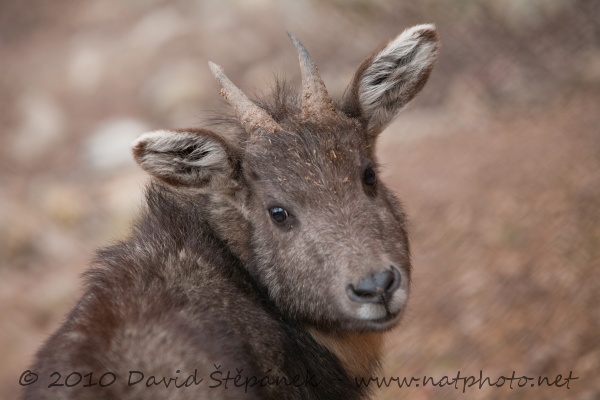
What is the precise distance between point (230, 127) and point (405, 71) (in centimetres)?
173

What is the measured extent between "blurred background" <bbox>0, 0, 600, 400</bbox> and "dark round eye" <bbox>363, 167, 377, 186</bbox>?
6.69 ft

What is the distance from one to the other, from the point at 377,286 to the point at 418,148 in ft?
27.9

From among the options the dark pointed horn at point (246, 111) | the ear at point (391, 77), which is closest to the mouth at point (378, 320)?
the dark pointed horn at point (246, 111)

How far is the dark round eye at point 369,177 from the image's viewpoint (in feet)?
24.1

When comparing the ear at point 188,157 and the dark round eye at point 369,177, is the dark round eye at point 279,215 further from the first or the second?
the dark round eye at point 369,177

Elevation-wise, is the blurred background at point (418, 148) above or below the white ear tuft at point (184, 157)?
above

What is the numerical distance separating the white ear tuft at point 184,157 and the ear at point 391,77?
131 cm

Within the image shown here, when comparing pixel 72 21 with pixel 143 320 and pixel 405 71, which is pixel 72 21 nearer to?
pixel 405 71

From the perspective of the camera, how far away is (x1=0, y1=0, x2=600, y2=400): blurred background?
33.9 ft

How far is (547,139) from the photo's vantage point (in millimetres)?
13078

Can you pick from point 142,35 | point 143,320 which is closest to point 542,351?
point 143,320

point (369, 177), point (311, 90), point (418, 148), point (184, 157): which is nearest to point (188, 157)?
point (184, 157)

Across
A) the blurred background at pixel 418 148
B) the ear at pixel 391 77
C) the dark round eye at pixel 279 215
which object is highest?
the blurred background at pixel 418 148

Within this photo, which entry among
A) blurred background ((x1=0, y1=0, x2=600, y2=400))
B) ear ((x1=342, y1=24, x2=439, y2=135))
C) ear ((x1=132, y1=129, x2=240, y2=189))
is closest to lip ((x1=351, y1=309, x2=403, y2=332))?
ear ((x1=132, y1=129, x2=240, y2=189))
